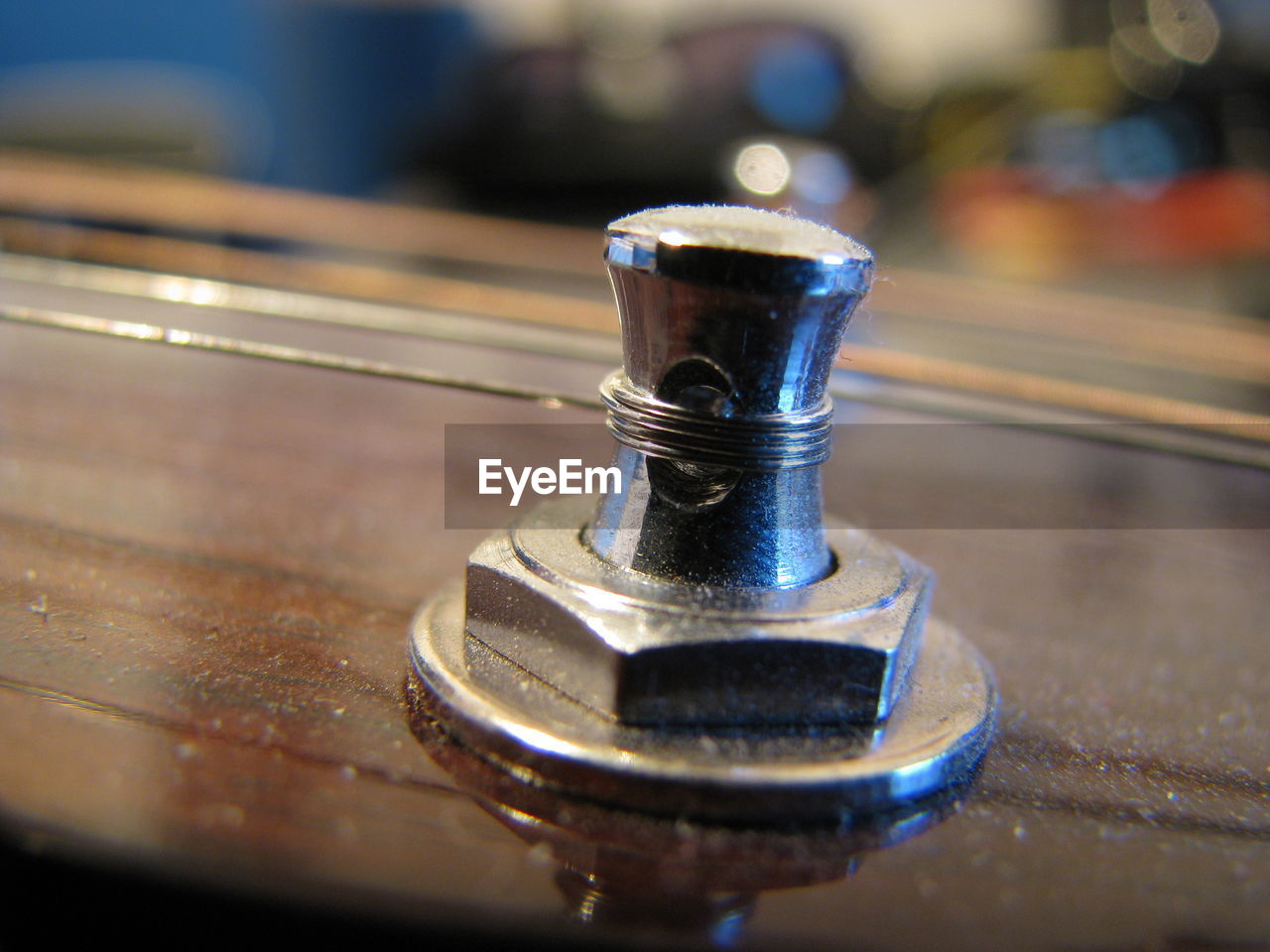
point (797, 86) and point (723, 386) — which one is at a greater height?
point (797, 86)

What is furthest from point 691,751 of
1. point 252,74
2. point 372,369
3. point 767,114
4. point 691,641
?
point 252,74

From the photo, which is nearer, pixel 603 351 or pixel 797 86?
pixel 603 351

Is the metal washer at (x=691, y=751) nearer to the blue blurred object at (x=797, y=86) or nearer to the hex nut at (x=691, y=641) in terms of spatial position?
the hex nut at (x=691, y=641)

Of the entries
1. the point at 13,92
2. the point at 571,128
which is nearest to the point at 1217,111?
the point at 571,128

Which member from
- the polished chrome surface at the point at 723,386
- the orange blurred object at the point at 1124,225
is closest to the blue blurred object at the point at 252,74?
the orange blurred object at the point at 1124,225

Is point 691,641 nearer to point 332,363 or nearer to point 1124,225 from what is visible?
point 332,363

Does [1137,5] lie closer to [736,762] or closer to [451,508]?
[451,508]
